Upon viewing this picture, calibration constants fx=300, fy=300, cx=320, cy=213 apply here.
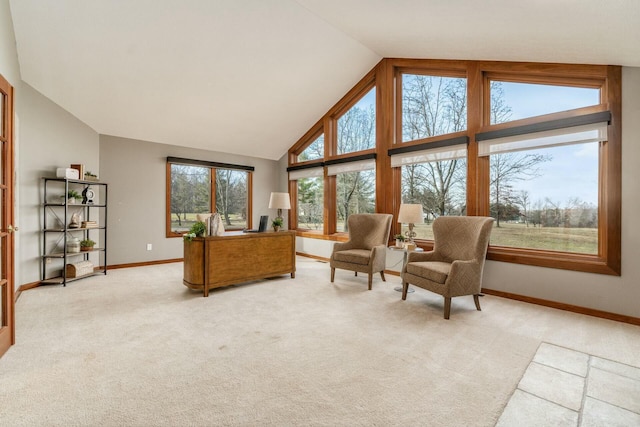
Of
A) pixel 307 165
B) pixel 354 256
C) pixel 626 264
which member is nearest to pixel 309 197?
pixel 307 165

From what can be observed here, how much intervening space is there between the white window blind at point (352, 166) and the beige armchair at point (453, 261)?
6.11 ft

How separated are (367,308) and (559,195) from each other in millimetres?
2586

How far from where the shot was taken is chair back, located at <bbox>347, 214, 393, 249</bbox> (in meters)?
4.42


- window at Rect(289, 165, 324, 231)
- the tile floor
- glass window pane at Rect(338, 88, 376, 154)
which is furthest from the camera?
window at Rect(289, 165, 324, 231)

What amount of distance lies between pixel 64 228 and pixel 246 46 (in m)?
3.56

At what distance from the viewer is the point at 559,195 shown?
11.4 feet

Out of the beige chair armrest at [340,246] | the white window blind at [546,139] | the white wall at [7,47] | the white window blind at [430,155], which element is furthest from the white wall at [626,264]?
the white wall at [7,47]

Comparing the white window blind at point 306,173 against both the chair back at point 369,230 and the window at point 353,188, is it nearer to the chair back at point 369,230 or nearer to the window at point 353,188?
the window at point 353,188

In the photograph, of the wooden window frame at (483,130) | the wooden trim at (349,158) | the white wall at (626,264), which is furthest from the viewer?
the wooden trim at (349,158)

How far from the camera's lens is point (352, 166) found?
5.61 metres

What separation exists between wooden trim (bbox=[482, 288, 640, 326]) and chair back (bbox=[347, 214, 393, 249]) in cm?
148

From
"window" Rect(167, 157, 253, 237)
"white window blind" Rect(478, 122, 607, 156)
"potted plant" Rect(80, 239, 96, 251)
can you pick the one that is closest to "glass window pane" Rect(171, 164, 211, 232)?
"window" Rect(167, 157, 253, 237)

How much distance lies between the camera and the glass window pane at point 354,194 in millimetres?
5426

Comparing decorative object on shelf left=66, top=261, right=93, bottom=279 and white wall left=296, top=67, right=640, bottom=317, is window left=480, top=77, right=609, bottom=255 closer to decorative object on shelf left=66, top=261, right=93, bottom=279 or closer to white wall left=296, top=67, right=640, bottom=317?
white wall left=296, top=67, right=640, bottom=317
